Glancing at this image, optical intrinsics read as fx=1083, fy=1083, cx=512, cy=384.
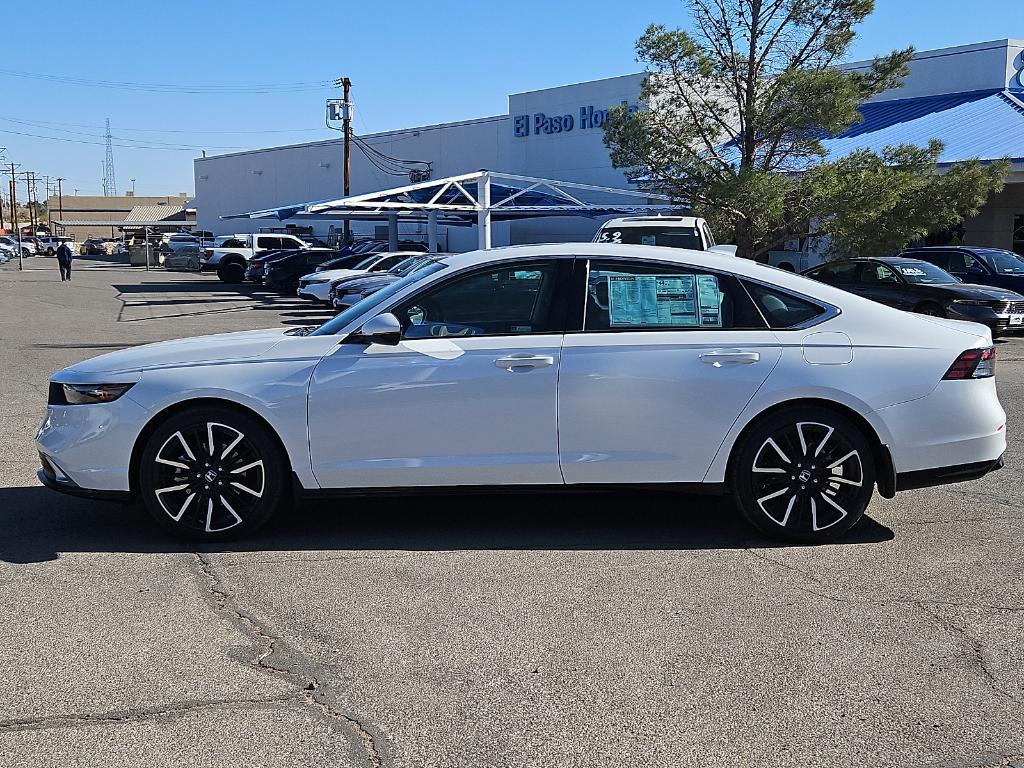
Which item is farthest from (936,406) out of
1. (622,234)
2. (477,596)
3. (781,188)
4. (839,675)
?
(781,188)

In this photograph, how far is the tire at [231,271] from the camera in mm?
42938

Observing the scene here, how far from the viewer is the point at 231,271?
43.1 metres

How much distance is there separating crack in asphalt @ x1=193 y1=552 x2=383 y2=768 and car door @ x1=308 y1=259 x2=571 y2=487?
3.05 feet

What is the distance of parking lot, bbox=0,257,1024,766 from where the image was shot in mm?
3646

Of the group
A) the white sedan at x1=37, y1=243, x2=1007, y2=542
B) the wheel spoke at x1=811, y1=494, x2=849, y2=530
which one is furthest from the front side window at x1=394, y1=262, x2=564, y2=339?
the wheel spoke at x1=811, y1=494, x2=849, y2=530

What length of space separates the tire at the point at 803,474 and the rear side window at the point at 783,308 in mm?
480

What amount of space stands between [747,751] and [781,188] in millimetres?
17591

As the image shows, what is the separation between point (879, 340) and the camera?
5.86 m

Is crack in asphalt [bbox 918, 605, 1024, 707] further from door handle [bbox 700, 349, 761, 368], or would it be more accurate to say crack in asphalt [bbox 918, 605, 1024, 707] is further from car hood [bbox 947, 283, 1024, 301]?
car hood [bbox 947, 283, 1024, 301]

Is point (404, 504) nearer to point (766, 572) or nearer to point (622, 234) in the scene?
point (766, 572)

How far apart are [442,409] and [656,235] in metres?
12.8

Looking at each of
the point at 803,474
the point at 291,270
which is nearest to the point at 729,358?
the point at 803,474

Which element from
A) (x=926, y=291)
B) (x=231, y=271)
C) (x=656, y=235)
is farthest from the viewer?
(x=231, y=271)

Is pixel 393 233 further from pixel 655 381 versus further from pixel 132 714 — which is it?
pixel 132 714
